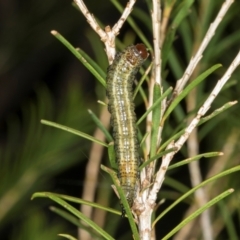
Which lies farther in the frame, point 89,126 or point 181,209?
point 181,209

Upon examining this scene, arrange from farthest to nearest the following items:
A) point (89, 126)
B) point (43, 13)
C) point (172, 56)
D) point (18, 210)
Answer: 1. point (43, 13)
2. point (18, 210)
3. point (89, 126)
4. point (172, 56)

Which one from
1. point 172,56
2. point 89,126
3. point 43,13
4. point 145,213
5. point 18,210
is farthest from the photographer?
point 43,13

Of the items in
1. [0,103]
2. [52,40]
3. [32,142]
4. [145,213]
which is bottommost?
[145,213]

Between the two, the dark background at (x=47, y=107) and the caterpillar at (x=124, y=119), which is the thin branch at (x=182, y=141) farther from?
→ the dark background at (x=47, y=107)

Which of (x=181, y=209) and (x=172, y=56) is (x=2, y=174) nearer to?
(x=172, y=56)

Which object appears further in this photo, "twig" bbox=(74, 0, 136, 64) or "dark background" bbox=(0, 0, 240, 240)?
"dark background" bbox=(0, 0, 240, 240)

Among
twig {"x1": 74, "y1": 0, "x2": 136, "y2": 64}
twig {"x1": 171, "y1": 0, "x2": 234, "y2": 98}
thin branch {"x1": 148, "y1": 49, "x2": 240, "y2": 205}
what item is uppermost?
twig {"x1": 74, "y1": 0, "x2": 136, "y2": 64}

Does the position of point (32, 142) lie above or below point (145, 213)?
above

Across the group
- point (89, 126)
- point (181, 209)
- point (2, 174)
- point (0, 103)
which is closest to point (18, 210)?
point (2, 174)

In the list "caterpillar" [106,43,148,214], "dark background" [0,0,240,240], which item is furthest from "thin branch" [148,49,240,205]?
"dark background" [0,0,240,240]

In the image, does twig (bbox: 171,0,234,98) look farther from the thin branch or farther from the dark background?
the dark background
